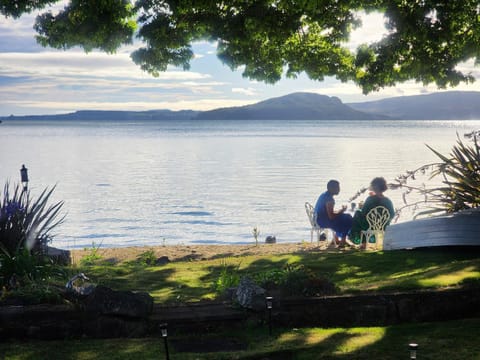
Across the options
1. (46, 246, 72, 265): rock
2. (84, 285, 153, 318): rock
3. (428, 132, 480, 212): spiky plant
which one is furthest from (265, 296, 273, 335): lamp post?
(428, 132, 480, 212): spiky plant

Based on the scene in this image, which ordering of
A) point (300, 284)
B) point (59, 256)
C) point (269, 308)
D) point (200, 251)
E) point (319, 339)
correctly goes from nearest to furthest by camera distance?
point (319, 339) → point (269, 308) → point (300, 284) → point (59, 256) → point (200, 251)

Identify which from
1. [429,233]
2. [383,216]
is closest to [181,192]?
[383,216]

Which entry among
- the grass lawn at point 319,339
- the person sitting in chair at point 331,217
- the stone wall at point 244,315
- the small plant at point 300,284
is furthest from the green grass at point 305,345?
the person sitting in chair at point 331,217

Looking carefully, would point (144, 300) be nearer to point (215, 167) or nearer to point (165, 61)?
point (165, 61)

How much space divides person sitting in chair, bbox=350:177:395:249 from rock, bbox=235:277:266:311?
669 cm

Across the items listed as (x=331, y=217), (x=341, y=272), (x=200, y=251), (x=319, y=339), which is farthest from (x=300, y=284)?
(x=200, y=251)

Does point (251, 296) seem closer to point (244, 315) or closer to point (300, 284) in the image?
point (244, 315)

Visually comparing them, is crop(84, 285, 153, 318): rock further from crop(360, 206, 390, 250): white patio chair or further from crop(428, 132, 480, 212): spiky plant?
crop(360, 206, 390, 250): white patio chair

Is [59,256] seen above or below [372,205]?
below

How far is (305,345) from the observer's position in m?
5.94

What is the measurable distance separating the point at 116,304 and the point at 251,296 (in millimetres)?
1433

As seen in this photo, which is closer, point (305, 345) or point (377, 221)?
point (305, 345)

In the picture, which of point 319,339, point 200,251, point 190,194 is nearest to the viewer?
point 319,339

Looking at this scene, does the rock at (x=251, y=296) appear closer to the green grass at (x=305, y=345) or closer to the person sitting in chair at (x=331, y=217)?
the green grass at (x=305, y=345)
